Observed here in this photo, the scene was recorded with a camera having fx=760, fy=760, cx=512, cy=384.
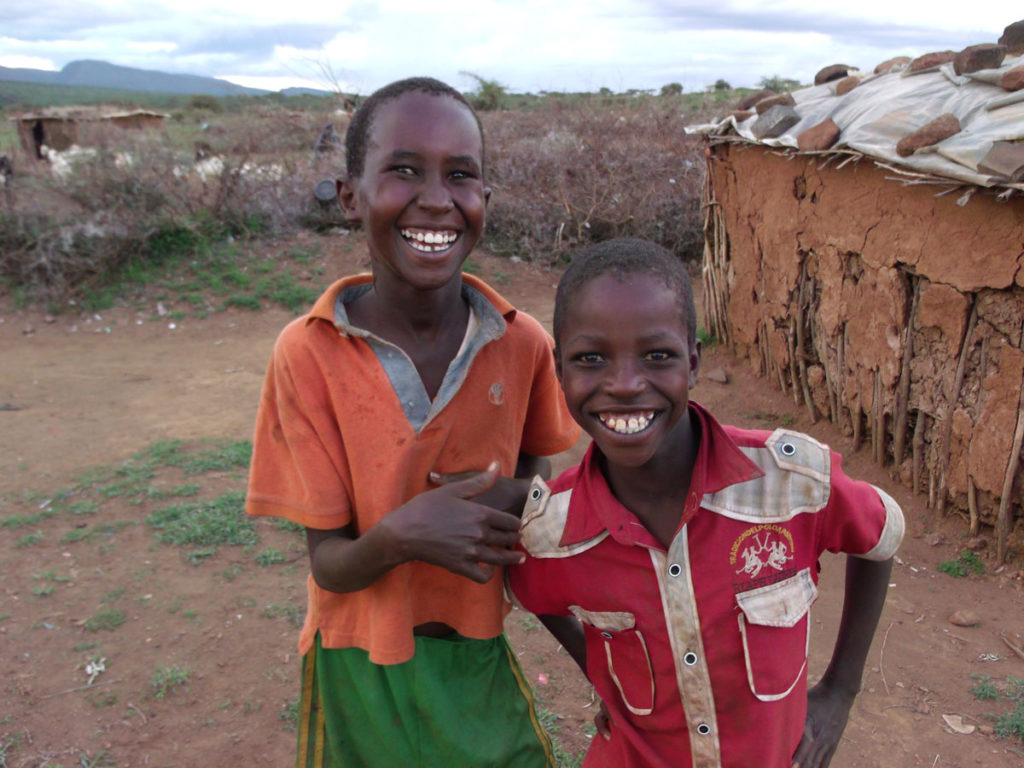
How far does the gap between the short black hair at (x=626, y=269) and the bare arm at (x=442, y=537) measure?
319 millimetres

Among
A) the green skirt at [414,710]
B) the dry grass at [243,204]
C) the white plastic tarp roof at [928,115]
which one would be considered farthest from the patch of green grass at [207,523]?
the dry grass at [243,204]

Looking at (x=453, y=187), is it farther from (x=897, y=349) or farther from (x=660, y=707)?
(x=897, y=349)

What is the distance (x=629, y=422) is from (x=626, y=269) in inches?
9.5

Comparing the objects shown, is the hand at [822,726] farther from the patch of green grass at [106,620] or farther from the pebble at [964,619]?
the patch of green grass at [106,620]

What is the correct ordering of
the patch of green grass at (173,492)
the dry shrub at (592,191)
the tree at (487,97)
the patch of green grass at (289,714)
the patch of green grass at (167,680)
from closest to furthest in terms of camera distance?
the patch of green grass at (289,714) → the patch of green grass at (167,680) → the patch of green grass at (173,492) → the dry shrub at (592,191) → the tree at (487,97)

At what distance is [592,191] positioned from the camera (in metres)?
8.97

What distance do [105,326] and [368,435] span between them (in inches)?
272

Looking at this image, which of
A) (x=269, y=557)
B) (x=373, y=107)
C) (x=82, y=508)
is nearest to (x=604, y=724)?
(x=373, y=107)

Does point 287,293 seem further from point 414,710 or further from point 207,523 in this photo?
point 414,710

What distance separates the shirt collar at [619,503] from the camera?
48.6 inches

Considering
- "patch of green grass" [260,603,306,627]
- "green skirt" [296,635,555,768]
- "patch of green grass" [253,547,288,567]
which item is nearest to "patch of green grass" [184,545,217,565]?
"patch of green grass" [253,547,288,567]

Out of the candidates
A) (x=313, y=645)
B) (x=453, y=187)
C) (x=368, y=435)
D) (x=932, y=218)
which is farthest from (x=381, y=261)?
(x=932, y=218)

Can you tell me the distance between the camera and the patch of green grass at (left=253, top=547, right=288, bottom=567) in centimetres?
343

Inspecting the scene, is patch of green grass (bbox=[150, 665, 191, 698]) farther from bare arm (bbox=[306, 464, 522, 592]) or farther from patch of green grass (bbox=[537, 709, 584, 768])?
bare arm (bbox=[306, 464, 522, 592])
